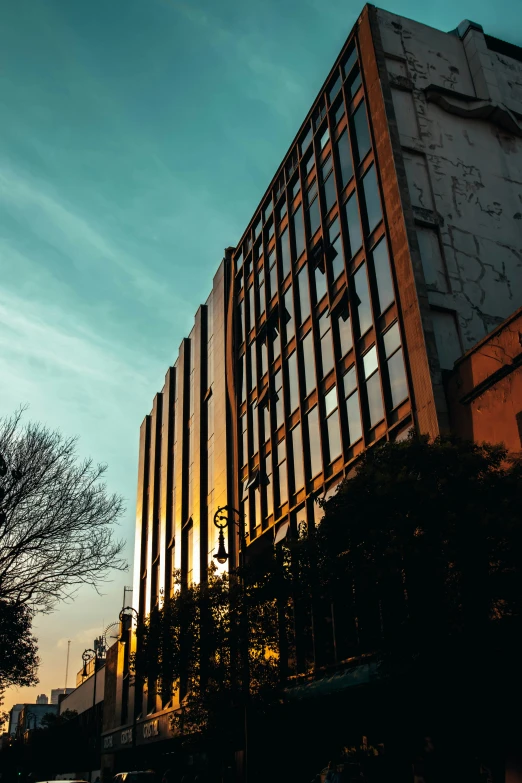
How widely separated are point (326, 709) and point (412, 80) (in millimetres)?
26553

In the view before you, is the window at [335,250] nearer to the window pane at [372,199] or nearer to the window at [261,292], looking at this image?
the window pane at [372,199]

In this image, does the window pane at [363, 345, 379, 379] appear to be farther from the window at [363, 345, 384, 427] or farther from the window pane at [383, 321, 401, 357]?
the window pane at [383, 321, 401, 357]

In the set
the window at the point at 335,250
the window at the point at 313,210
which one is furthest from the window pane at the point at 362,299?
the window at the point at 313,210

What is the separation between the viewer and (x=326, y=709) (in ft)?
83.9

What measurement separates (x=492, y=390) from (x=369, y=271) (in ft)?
28.9

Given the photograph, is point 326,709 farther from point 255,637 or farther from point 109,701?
point 109,701

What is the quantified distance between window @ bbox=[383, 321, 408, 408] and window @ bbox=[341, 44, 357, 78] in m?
14.6

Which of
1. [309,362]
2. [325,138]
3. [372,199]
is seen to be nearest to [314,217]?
[325,138]

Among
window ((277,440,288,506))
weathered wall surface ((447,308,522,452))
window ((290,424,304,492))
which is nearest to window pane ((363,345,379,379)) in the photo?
weathered wall surface ((447,308,522,452))

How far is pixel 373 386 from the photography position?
1032 inches

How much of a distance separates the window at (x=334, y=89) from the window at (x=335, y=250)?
6.79 meters

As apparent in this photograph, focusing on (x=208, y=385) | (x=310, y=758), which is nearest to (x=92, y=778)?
(x=208, y=385)

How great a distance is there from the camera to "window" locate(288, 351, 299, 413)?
3344 cm

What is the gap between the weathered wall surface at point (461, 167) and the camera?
25.9m
